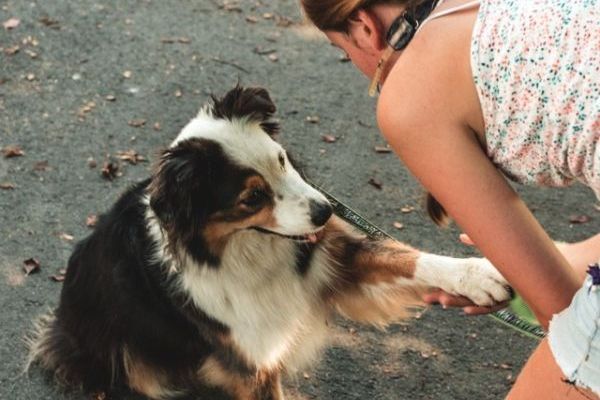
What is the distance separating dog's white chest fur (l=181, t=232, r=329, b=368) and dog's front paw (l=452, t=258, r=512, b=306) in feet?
1.94

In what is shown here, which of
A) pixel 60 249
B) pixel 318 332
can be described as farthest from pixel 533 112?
pixel 60 249

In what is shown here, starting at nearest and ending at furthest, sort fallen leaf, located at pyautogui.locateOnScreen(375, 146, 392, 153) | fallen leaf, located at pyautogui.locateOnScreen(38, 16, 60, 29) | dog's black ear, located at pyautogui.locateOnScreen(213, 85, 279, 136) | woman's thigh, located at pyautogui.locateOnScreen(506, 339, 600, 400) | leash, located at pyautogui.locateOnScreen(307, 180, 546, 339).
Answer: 1. woman's thigh, located at pyautogui.locateOnScreen(506, 339, 600, 400)
2. leash, located at pyautogui.locateOnScreen(307, 180, 546, 339)
3. dog's black ear, located at pyautogui.locateOnScreen(213, 85, 279, 136)
4. fallen leaf, located at pyautogui.locateOnScreen(375, 146, 392, 153)
5. fallen leaf, located at pyautogui.locateOnScreen(38, 16, 60, 29)

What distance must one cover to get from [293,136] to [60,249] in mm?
1517

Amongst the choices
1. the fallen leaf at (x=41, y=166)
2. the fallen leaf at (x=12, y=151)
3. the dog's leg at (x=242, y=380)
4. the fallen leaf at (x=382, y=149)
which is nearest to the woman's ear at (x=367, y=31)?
the dog's leg at (x=242, y=380)

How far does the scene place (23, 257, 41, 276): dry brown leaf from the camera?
367 centimetres

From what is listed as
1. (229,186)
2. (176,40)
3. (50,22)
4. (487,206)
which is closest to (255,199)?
(229,186)

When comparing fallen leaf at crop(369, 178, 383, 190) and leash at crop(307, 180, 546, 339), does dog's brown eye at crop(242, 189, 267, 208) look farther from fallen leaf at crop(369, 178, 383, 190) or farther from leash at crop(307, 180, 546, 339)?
fallen leaf at crop(369, 178, 383, 190)

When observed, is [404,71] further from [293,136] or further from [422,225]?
[293,136]

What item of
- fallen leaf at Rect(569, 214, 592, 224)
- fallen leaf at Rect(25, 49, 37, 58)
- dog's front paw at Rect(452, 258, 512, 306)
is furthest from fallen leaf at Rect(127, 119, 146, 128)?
dog's front paw at Rect(452, 258, 512, 306)

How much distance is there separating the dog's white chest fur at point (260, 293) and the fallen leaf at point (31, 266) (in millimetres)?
1259

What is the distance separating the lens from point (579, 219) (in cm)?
396

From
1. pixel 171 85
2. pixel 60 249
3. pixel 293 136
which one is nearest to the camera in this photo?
pixel 60 249

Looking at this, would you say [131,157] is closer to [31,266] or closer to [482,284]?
[31,266]

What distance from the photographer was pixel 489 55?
173 centimetres
